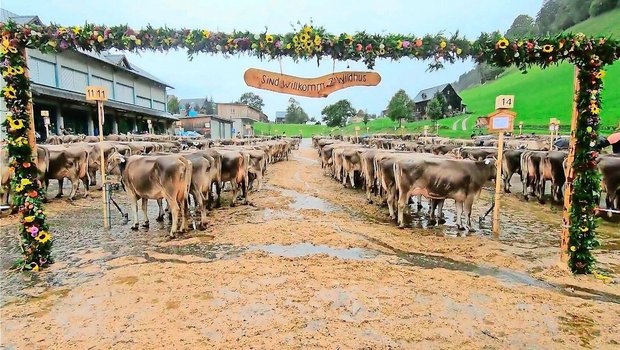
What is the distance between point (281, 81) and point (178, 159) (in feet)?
9.66

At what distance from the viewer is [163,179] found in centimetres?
805

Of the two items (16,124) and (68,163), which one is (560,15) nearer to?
(68,163)

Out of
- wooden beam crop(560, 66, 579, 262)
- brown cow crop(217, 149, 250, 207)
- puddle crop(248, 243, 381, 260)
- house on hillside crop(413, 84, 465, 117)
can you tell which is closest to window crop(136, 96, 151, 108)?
brown cow crop(217, 149, 250, 207)

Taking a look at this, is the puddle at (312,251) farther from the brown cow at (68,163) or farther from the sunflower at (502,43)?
the brown cow at (68,163)

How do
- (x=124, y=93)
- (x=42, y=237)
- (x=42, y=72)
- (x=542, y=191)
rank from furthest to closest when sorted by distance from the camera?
(x=124, y=93) → (x=42, y=72) → (x=542, y=191) → (x=42, y=237)

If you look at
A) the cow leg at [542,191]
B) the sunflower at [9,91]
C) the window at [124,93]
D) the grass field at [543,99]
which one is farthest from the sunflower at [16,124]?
the window at [124,93]

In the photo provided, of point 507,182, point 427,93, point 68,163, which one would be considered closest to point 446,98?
point 427,93

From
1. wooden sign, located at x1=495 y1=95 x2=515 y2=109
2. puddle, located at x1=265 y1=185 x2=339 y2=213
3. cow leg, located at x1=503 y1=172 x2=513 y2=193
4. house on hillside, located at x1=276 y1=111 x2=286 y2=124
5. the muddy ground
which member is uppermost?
house on hillside, located at x1=276 y1=111 x2=286 y2=124

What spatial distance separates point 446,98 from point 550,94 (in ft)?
69.5

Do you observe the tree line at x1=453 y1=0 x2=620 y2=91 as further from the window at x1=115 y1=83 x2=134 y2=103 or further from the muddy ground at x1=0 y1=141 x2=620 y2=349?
the muddy ground at x1=0 y1=141 x2=620 y2=349

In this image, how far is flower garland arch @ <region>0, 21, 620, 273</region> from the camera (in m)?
5.91

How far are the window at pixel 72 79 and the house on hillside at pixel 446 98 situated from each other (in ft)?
204

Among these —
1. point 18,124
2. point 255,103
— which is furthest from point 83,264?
point 255,103

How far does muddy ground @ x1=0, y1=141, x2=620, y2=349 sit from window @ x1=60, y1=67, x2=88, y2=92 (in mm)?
29194
